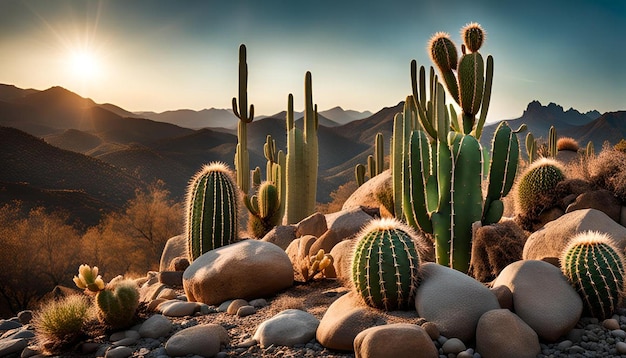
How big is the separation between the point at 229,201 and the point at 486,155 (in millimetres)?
5554

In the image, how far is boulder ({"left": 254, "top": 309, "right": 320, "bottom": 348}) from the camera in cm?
522

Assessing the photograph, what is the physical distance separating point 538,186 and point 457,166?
1714mm

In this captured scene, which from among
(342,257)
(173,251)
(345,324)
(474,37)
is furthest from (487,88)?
(173,251)

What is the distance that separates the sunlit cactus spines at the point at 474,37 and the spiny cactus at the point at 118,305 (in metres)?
5.45

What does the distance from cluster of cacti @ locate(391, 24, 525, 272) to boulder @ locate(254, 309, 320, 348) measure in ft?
8.72

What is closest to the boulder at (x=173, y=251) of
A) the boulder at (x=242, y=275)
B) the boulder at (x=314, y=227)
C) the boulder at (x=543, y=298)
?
the boulder at (x=314, y=227)

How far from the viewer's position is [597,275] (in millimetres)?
5445

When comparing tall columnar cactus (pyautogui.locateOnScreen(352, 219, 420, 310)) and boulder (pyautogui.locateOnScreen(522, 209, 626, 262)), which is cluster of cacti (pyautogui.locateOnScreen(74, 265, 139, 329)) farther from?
boulder (pyautogui.locateOnScreen(522, 209, 626, 262))

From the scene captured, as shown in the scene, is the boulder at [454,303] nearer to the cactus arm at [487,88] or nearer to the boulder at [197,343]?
the boulder at [197,343]

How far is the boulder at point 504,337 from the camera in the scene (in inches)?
188

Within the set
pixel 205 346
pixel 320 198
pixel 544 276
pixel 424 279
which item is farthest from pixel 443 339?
pixel 320 198

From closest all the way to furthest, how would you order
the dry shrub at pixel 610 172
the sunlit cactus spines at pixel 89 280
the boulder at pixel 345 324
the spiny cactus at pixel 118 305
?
the boulder at pixel 345 324
the spiny cactus at pixel 118 305
the sunlit cactus spines at pixel 89 280
the dry shrub at pixel 610 172

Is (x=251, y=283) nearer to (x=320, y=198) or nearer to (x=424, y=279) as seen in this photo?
(x=424, y=279)

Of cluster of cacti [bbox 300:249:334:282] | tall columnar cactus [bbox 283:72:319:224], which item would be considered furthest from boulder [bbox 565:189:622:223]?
tall columnar cactus [bbox 283:72:319:224]
